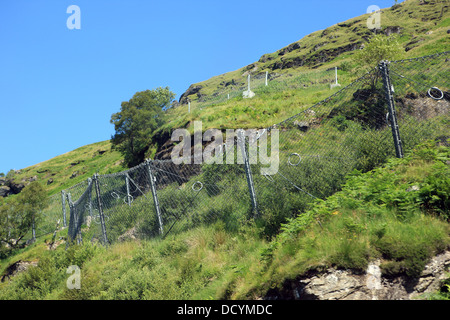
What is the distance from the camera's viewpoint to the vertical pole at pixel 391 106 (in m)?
5.01

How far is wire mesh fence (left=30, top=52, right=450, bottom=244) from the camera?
17.2 ft

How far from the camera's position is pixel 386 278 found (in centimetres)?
308

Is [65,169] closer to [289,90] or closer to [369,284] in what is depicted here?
[289,90]

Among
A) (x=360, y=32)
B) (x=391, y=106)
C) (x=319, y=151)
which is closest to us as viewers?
(x=391, y=106)

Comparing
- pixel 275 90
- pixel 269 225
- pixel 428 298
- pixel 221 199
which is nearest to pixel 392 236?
pixel 428 298

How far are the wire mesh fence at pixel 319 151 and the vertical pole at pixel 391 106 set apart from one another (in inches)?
0.6

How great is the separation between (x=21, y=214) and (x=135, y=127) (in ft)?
36.6

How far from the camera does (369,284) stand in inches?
121

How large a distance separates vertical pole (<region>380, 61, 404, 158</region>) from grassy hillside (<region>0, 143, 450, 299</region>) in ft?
0.84

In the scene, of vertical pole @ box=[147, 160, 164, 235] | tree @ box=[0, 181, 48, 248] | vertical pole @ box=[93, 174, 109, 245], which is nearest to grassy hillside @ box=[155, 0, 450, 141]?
vertical pole @ box=[93, 174, 109, 245]

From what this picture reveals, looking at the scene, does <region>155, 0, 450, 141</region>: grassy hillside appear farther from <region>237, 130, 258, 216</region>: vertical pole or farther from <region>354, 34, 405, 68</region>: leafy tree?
<region>237, 130, 258, 216</region>: vertical pole

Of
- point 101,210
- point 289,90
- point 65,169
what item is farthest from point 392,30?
point 101,210

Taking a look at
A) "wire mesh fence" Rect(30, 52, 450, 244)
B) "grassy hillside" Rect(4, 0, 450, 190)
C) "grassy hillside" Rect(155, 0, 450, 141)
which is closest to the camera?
"wire mesh fence" Rect(30, 52, 450, 244)

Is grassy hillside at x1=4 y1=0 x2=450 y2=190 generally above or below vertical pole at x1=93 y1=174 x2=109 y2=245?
above
